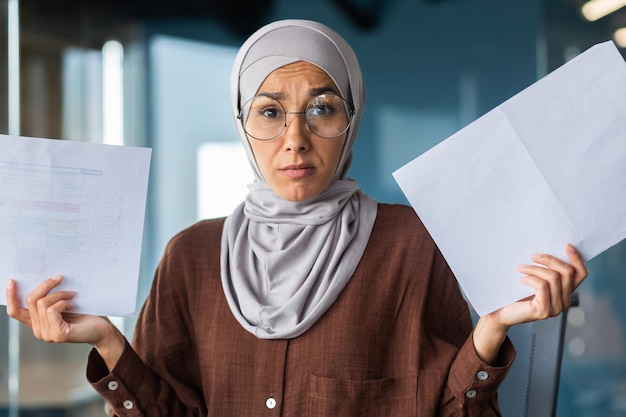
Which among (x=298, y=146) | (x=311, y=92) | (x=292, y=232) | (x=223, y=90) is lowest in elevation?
(x=292, y=232)

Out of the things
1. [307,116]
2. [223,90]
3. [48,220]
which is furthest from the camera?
[223,90]

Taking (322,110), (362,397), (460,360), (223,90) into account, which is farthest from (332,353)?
(223,90)

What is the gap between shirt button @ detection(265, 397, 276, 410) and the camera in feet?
4.58

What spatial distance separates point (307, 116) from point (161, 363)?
532 millimetres

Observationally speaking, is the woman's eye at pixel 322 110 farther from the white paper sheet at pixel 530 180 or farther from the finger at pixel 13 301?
the finger at pixel 13 301

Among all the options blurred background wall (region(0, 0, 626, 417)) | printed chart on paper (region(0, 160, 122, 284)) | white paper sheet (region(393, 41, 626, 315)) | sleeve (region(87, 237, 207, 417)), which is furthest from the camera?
blurred background wall (region(0, 0, 626, 417))

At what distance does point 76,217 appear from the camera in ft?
4.25

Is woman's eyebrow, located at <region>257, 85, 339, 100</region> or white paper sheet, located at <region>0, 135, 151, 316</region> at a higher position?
woman's eyebrow, located at <region>257, 85, 339, 100</region>

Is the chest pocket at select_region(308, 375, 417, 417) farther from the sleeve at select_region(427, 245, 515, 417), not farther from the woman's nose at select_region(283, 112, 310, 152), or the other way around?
the woman's nose at select_region(283, 112, 310, 152)

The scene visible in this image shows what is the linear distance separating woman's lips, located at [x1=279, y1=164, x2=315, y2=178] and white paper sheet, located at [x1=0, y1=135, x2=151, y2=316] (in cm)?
24

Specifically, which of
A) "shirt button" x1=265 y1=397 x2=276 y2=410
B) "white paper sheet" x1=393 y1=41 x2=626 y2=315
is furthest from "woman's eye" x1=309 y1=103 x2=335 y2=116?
"shirt button" x1=265 y1=397 x2=276 y2=410

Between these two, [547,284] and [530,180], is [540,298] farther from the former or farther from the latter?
[530,180]

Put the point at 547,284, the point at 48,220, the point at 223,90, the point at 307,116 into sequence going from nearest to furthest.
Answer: the point at 547,284 < the point at 48,220 < the point at 307,116 < the point at 223,90

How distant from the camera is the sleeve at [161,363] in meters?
1.38
